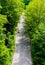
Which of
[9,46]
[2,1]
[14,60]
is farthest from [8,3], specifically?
[14,60]

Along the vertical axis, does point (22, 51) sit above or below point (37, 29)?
below

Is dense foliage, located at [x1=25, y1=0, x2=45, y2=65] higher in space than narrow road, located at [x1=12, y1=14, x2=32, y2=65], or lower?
higher

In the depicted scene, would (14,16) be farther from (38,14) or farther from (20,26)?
(20,26)

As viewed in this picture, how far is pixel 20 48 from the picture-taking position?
3331cm

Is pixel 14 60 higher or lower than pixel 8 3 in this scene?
lower

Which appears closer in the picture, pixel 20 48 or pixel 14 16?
pixel 20 48

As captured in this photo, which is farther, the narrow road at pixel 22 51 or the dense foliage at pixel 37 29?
the narrow road at pixel 22 51

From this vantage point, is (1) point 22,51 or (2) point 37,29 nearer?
(2) point 37,29

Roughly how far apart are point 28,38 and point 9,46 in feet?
24.9

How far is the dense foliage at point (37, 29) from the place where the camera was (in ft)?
84.5

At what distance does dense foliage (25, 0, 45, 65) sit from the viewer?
25764 millimetres

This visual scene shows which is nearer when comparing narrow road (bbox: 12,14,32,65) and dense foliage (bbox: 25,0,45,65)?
dense foliage (bbox: 25,0,45,65)

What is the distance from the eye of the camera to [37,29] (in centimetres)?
2866

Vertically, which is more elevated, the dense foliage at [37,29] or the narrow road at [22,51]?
the dense foliage at [37,29]
